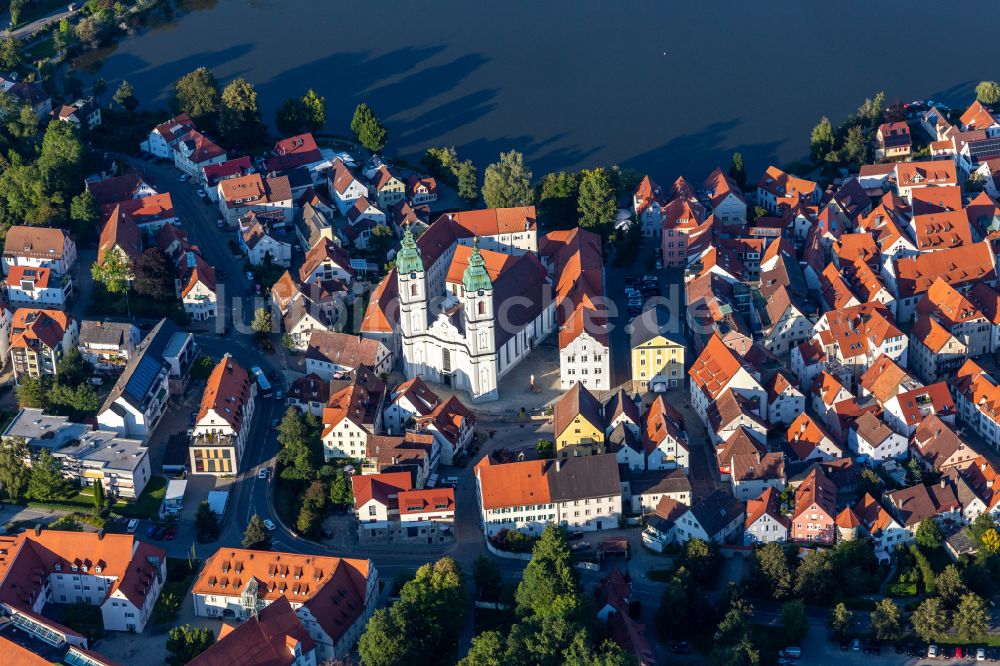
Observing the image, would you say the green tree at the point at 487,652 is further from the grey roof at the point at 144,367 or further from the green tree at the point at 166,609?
the grey roof at the point at 144,367

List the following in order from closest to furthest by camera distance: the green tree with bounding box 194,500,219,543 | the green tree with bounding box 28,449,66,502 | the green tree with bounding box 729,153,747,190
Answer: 1. the green tree with bounding box 194,500,219,543
2. the green tree with bounding box 28,449,66,502
3. the green tree with bounding box 729,153,747,190

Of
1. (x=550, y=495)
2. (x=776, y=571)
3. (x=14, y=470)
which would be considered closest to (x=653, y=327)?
(x=550, y=495)

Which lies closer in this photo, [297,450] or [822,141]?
[297,450]

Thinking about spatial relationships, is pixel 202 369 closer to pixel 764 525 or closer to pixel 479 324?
pixel 479 324

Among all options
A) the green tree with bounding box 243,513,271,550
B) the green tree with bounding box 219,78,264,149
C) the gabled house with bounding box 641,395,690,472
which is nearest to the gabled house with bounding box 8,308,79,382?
the green tree with bounding box 243,513,271,550

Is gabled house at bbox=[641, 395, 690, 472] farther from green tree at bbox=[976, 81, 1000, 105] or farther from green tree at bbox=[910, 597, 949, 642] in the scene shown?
green tree at bbox=[976, 81, 1000, 105]

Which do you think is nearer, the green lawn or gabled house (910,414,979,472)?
the green lawn

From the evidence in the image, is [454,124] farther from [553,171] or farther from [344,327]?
[344,327]

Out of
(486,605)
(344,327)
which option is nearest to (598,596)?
(486,605)
